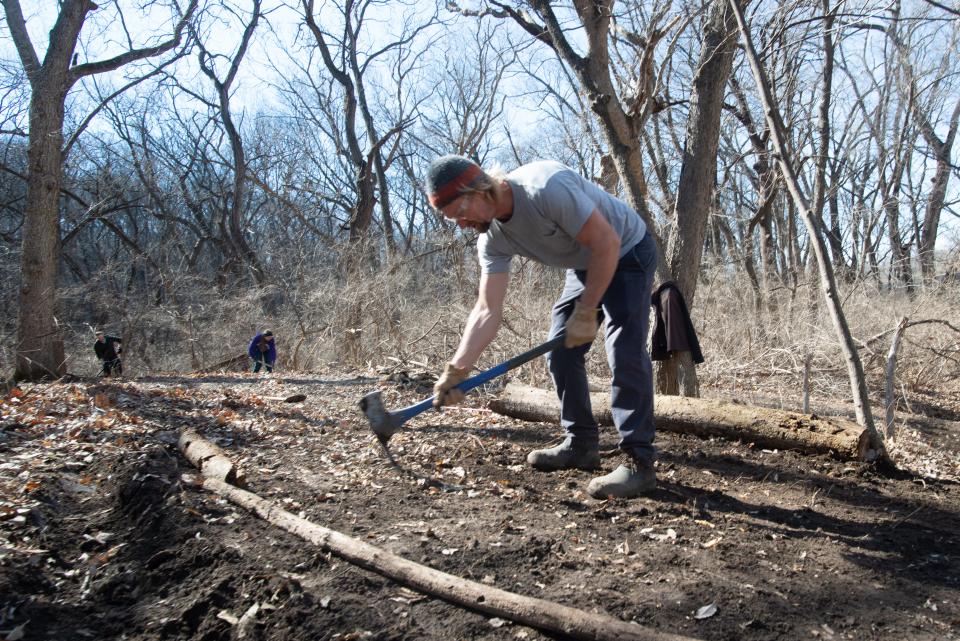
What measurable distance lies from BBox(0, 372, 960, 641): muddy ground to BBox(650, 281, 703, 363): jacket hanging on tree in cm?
78

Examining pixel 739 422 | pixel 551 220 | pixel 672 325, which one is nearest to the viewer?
pixel 551 220

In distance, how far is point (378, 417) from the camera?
11.5ft

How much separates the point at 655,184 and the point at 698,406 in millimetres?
13115

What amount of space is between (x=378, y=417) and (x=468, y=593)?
1.47m

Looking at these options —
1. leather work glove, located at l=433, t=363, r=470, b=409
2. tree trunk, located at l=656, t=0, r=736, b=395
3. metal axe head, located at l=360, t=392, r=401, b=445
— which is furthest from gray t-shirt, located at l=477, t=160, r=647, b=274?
tree trunk, located at l=656, t=0, r=736, b=395

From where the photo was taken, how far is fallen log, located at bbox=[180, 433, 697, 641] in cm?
193

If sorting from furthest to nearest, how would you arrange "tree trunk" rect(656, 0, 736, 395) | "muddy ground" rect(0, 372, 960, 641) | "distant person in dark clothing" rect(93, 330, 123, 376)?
"distant person in dark clothing" rect(93, 330, 123, 376)
"tree trunk" rect(656, 0, 736, 395)
"muddy ground" rect(0, 372, 960, 641)

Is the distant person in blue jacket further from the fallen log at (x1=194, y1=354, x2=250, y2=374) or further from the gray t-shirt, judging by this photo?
the gray t-shirt

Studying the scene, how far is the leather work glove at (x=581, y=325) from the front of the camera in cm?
302

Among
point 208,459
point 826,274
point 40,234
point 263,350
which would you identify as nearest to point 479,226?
point 208,459

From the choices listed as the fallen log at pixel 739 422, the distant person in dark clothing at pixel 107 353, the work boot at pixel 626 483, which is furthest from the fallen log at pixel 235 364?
the work boot at pixel 626 483

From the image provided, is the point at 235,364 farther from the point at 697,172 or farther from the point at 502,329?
the point at 697,172

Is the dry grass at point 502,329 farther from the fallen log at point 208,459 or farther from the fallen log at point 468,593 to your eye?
the fallen log at point 468,593

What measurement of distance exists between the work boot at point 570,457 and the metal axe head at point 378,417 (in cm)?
81
